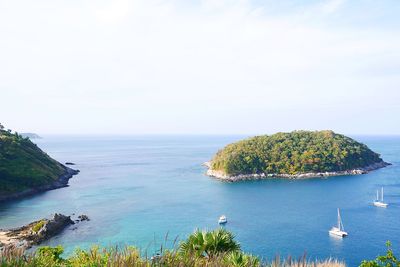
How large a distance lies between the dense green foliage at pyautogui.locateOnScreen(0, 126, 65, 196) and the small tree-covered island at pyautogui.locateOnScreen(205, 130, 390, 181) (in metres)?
53.2

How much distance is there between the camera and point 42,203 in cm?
8319

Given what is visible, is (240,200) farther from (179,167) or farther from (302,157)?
(179,167)

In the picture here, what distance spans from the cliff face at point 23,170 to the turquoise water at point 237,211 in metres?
3.92

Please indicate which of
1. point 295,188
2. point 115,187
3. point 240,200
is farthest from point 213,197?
point 115,187

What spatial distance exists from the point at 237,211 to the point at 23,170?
56.2 metres

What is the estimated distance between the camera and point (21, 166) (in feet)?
318

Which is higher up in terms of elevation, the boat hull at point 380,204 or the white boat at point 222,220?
the boat hull at point 380,204

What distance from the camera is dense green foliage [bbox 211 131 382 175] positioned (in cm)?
12431

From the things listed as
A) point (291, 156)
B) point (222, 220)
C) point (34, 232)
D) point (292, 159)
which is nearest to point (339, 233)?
point (222, 220)

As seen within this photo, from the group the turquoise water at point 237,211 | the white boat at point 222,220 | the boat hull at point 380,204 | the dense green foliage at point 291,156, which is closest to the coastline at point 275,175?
the dense green foliage at point 291,156

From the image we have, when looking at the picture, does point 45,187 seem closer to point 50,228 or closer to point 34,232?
point 50,228

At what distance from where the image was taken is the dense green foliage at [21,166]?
90.3m

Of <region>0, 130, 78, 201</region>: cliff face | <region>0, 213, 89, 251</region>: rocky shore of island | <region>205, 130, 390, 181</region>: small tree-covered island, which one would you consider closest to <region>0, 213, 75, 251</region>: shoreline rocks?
<region>0, 213, 89, 251</region>: rocky shore of island

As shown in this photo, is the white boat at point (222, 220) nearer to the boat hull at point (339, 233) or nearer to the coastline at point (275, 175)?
the boat hull at point (339, 233)
